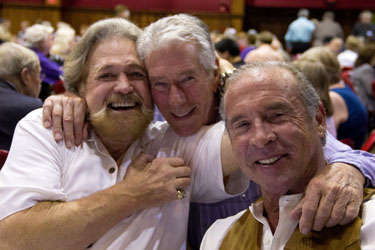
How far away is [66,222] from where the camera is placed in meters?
1.58

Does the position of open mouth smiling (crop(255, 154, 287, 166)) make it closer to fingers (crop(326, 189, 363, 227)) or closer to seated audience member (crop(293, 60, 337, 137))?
fingers (crop(326, 189, 363, 227))

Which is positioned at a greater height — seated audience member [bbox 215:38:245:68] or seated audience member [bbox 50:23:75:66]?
seated audience member [bbox 215:38:245:68]

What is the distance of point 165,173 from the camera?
1754 mm

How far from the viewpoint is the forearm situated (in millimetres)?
1561

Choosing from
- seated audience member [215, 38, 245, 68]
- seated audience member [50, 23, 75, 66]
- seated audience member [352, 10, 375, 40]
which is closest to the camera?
seated audience member [215, 38, 245, 68]

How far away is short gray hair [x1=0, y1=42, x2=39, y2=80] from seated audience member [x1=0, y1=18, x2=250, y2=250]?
1.70 m

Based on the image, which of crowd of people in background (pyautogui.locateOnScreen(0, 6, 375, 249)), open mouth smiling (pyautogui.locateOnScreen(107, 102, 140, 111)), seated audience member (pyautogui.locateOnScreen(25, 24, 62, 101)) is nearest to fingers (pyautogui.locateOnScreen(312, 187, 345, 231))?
crowd of people in background (pyautogui.locateOnScreen(0, 6, 375, 249))

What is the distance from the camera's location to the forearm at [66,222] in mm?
1561

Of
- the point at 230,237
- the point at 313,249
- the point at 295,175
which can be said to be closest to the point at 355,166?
the point at 295,175

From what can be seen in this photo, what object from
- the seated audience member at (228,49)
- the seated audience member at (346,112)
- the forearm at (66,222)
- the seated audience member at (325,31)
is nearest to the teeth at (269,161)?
the forearm at (66,222)

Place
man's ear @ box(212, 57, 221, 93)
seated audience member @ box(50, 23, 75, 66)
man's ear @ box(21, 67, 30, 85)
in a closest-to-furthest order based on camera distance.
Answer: man's ear @ box(212, 57, 221, 93) → man's ear @ box(21, 67, 30, 85) → seated audience member @ box(50, 23, 75, 66)

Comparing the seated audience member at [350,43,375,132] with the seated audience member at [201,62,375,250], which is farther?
the seated audience member at [350,43,375,132]

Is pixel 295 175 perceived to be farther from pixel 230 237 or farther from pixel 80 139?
pixel 80 139

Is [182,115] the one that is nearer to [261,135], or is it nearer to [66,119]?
[66,119]
